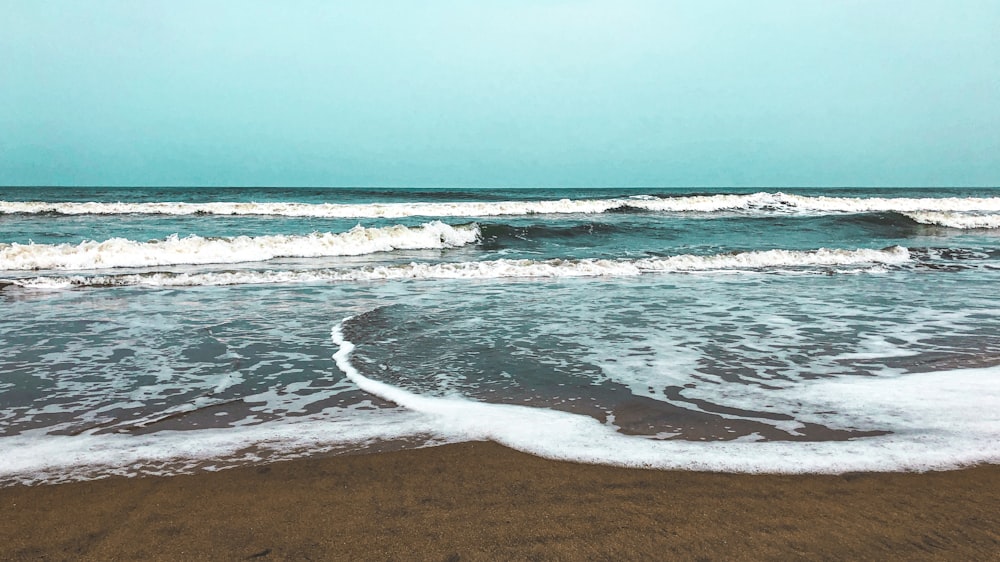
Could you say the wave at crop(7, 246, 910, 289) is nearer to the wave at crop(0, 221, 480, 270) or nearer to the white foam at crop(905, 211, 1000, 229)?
the wave at crop(0, 221, 480, 270)

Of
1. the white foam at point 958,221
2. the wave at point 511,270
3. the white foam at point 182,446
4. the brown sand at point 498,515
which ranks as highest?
the white foam at point 958,221

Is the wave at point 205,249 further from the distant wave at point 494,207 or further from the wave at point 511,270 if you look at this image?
the distant wave at point 494,207

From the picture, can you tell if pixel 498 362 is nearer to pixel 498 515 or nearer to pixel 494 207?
pixel 498 515

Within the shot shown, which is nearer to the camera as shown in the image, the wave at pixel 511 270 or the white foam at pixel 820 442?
the white foam at pixel 820 442

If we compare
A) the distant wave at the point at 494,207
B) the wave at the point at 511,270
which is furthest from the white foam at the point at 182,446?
the distant wave at the point at 494,207

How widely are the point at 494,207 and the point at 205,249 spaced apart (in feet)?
59.2

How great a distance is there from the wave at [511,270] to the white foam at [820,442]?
6698 millimetres

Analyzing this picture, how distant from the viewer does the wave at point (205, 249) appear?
41.4ft

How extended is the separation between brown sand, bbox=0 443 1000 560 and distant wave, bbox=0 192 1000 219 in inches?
1032

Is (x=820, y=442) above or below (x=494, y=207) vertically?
below

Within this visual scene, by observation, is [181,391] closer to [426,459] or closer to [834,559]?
[426,459]

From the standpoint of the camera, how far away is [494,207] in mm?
30922

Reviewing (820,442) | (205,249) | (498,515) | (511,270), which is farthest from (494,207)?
A: (498,515)

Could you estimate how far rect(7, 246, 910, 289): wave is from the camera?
33.6ft
